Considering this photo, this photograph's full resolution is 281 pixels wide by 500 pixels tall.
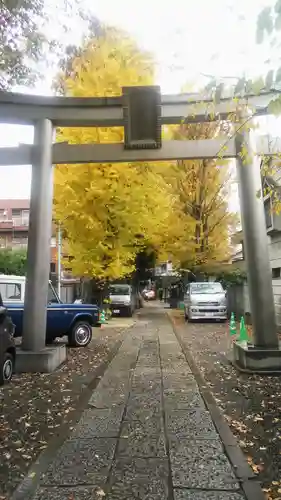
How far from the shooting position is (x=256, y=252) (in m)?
8.44

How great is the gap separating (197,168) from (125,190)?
1057 centimetres

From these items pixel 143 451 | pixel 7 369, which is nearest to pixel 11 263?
pixel 7 369

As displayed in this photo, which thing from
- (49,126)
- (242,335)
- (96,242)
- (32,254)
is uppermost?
(49,126)

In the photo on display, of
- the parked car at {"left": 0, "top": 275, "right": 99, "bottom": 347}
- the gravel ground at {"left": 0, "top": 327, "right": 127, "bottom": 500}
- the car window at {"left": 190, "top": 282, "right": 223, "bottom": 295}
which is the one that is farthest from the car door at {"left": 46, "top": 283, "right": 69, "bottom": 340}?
the car window at {"left": 190, "top": 282, "right": 223, "bottom": 295}

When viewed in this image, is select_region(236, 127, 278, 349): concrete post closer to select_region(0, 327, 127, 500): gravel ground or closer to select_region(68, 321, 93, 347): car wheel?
select_region(0, 327, 127, 500): gravel ground

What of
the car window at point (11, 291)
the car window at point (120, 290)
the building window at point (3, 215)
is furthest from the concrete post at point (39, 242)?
the building window at point (3, 215)

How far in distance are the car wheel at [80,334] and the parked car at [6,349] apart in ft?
13.5

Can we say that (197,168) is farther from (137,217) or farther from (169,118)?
(169,118)

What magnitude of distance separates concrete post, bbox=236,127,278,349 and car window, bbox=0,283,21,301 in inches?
245

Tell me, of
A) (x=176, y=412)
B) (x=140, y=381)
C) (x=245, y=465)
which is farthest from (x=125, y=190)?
(x=245, y=465)

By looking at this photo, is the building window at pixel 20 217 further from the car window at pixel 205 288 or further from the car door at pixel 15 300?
the car door at pixel 15 300

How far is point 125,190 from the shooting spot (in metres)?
14.4

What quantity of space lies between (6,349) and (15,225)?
3720 centimetres

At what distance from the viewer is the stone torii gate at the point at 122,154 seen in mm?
8398
